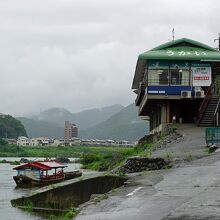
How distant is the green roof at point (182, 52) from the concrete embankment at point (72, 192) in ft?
87.4

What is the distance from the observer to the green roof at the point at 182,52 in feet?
144

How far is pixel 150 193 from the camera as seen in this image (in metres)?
14.3

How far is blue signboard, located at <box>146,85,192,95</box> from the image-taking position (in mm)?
43312

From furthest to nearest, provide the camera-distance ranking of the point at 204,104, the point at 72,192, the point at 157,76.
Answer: the point at 157,76
the point at 204,104
the point at 72,192

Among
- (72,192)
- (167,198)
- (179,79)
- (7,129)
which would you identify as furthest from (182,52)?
(7,129)

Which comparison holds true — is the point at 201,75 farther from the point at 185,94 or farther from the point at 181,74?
the point at 185,94

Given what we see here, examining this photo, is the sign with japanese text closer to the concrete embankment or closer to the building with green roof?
the building with green roof

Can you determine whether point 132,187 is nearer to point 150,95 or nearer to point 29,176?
point 150,95

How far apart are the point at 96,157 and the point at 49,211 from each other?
6151cm

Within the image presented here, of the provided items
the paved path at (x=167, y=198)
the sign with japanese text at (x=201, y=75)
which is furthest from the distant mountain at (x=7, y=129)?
the paved path at (x=167, y=198)

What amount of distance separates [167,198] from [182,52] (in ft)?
108

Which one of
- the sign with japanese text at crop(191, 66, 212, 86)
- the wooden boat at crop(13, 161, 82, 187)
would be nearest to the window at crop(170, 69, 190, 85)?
the sign with japanese text at crop(191, 66, 212, 86)

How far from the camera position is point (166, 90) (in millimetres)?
43375

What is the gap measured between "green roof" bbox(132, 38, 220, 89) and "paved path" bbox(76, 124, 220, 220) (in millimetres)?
24925
